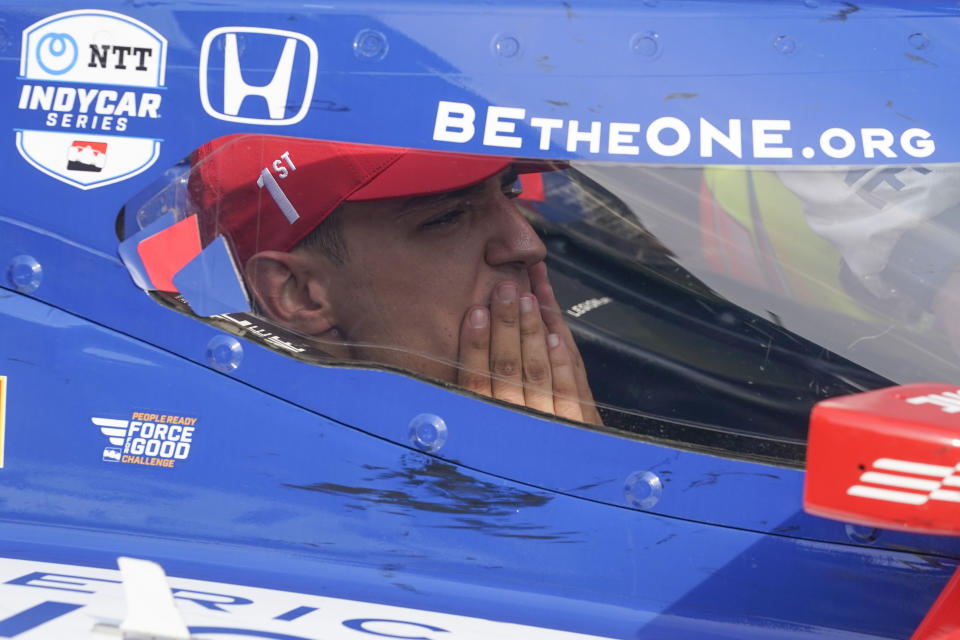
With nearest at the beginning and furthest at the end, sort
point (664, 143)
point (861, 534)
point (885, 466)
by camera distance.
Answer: point (885, 466) → point (861, 534) → point (664, 143)

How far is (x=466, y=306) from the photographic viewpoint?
5.60 feet

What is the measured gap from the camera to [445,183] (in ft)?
5.55

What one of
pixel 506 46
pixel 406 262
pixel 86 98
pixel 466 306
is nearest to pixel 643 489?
pixel 466 306

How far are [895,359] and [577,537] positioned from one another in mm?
583

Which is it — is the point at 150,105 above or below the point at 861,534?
above

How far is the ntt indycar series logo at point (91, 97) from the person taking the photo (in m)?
1.79

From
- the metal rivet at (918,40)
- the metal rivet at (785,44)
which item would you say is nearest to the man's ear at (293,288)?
the metal rivet at (785,44)

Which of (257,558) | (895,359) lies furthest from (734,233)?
(257,558)

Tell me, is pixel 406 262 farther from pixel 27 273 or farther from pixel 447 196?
pixel 27 273

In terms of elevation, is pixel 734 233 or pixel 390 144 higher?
pixel 390 144

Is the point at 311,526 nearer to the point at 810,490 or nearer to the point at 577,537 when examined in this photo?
the point at 577,537

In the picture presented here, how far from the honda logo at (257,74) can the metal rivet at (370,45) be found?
0.08 meters

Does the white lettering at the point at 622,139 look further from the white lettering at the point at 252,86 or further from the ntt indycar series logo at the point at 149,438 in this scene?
the ntt indycar series logo at the point at 149,438

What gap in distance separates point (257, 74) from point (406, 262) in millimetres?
428
